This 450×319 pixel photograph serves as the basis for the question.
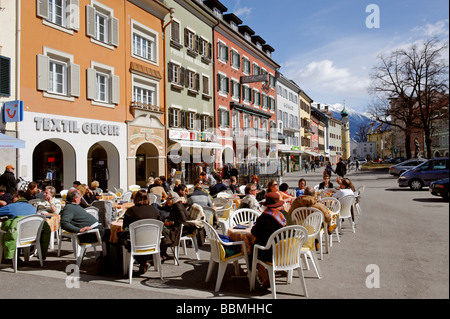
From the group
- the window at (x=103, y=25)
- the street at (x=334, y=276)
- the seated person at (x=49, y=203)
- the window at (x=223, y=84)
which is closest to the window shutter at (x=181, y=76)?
the window at (x=223, y=84)

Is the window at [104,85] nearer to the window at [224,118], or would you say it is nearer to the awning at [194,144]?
the awning at [194,144]

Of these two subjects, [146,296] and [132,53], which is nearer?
[146,296]

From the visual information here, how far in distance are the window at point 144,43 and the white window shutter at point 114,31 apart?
1281 millimetres

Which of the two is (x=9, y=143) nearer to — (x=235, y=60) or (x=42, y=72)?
(x=42, y=72)

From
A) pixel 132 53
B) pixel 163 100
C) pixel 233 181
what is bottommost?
pixel 233 181

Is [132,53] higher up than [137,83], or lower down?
higher up

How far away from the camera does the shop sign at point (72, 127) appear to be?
14.6m

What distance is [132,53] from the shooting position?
1967cm

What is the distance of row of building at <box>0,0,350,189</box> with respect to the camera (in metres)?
14.2

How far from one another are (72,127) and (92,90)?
2.12 meters

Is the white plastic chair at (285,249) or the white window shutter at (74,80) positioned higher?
the white window shutter at (74,80)
